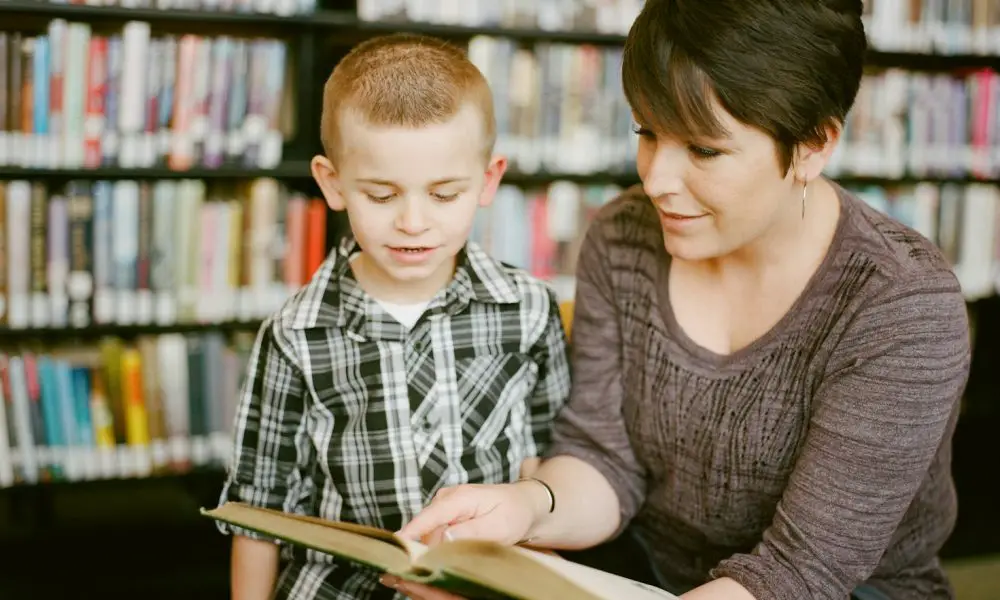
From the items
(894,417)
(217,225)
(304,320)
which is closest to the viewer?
(894,417)

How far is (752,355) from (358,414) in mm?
495

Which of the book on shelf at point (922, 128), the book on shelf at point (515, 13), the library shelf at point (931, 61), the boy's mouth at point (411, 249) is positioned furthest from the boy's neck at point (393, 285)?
the library shelf at point (931, 61)

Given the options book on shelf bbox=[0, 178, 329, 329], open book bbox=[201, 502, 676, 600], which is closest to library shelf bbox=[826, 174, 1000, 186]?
book on shelf bbox=[0, 178, 329, 329]

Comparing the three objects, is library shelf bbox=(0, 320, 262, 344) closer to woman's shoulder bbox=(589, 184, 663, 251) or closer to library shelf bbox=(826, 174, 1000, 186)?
woman's shoulder bbox=(589, 184, 663, 251)

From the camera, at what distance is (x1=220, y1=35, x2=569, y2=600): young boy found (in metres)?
1.11

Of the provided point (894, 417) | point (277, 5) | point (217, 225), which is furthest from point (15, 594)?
point (894, 417)

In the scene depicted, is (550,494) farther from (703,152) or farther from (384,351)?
(703,152)

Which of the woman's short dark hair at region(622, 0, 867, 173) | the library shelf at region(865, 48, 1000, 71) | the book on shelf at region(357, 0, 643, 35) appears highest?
the book on shelf at region(357, 0, 643, 35)

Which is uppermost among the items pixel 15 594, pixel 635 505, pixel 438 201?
pixel 438 201

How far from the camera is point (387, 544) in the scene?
0.82 m

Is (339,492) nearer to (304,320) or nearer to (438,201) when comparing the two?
(304,320)

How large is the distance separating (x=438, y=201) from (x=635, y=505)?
1.68 ft

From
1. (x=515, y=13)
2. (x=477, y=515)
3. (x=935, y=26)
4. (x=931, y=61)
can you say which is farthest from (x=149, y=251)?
(x=931, y=61)

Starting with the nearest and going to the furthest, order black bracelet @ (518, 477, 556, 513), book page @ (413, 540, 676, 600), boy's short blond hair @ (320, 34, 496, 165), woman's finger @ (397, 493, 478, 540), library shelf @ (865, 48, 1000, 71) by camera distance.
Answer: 1. book page @ (413, 540, 676, 600)
2. woman's finger @ (397, 493, 478, 540)
3. boy's short blond hair @ (320, 34, 496, 165)
4. black bracelet @ (518, 477, 556, 513)
5. library shelf @ (865, 48, 1000, 71)
